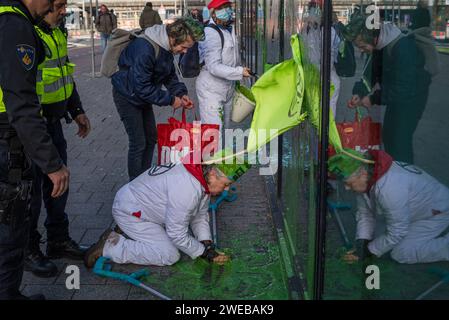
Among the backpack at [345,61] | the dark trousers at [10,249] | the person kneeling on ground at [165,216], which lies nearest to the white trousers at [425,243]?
the backpack at [345,61]

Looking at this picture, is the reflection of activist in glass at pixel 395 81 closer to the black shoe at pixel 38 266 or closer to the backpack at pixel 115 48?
the black shoe at pixel 38 266

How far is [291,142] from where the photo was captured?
3848 millimetres

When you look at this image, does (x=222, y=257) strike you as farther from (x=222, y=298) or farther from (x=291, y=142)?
(x=291, y=142)

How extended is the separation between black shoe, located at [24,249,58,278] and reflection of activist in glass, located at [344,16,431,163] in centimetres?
243

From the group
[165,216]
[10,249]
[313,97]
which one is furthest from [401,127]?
[165,216]

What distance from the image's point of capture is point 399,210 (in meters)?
2.08

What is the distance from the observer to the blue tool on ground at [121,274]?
3.43 meters

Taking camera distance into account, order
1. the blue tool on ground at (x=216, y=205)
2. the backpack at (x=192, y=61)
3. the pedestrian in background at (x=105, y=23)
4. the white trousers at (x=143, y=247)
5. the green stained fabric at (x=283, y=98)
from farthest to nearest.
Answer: the pedestrian in background at (x=105, y=23) < the backpack at (x=192, y=61) < the blue tool on ground at (x=216, y=205) < the white trousers at (x=143, y=247) < the green stained fabric at (x=283, y=98)

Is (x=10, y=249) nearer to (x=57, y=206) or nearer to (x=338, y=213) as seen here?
(x=57, y=206)

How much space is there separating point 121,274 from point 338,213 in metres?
1.71

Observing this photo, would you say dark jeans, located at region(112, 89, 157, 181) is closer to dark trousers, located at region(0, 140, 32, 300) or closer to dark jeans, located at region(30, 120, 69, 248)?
dark jeans, located at region(30, 120, 69, 248)

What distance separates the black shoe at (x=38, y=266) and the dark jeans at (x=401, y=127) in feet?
8.05
